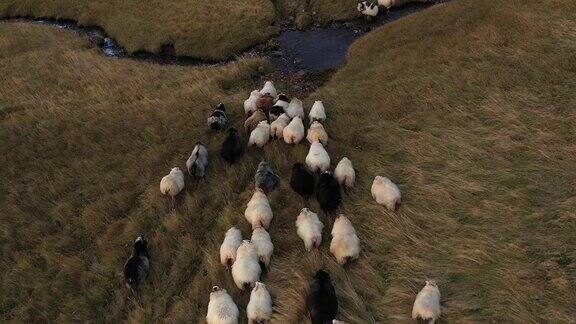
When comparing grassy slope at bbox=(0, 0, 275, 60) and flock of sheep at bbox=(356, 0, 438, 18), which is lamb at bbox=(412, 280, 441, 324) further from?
flock of sheep at bbox=(356, 0, 438, 18)

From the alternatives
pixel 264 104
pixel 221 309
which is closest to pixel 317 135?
pixel 264 104

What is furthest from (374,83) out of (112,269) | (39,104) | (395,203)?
(39,104)

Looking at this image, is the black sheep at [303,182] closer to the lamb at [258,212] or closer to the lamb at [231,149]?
the lamb at [258,212]

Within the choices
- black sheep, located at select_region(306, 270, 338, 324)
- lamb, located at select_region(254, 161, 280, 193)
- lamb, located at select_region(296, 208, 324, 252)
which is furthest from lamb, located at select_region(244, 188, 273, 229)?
black sheep, located at select_region(306, 270, 338, 324)

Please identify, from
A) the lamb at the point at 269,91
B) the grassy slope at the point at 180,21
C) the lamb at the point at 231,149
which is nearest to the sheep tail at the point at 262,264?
the lamb at the point at 231,149

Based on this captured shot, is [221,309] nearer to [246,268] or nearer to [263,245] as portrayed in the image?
[246,268]

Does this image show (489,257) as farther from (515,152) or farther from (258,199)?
(258,199)
